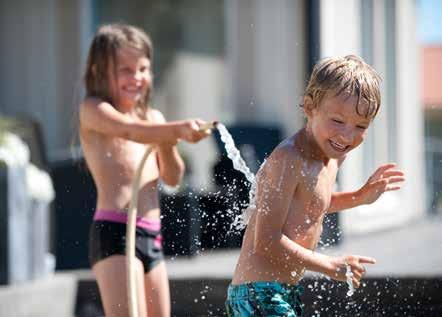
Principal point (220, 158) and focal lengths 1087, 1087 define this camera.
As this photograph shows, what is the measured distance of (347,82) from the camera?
3.00 metres

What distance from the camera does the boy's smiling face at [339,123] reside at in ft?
9.84

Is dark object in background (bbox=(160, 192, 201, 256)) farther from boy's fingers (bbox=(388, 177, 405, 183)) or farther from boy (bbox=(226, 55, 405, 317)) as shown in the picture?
boy (bbox=(226, 55, 405, 317))

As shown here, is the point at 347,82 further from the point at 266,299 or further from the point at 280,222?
the point at 266,299

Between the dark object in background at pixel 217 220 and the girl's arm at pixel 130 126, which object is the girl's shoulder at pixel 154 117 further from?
the dark object in background at pixel 217 220

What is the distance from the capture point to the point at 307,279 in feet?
14.0

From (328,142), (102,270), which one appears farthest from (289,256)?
(102,270)

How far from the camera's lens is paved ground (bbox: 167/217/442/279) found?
225 inches

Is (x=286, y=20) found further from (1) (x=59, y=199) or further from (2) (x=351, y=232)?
(1) (x=59, y=199)

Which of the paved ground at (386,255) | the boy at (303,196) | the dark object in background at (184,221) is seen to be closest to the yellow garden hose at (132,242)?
the boy at (303,196)

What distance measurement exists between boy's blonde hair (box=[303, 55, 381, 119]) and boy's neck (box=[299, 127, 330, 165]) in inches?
3.9

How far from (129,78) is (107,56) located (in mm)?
133

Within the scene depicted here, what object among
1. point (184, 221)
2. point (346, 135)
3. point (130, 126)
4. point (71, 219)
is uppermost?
point (346, 135)

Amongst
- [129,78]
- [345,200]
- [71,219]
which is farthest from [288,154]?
[71,219]

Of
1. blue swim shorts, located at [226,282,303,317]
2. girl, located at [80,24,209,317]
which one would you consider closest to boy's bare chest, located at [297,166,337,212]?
blue swim shorts, located at [226,282,303,317]
